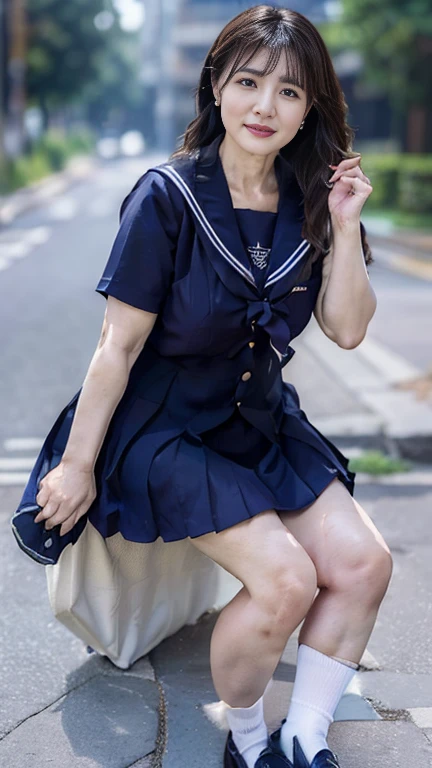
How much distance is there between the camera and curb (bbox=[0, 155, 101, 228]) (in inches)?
858

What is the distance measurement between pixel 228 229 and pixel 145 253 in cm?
21

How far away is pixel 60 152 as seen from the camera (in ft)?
147

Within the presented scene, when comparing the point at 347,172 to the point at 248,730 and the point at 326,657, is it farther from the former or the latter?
the point at 248,730

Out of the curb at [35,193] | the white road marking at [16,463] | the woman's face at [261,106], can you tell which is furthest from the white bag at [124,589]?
the curb at [35,193]

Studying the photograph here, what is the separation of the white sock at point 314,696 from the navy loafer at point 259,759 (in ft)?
0.11

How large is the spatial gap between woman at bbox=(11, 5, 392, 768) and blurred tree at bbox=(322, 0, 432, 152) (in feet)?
59.3

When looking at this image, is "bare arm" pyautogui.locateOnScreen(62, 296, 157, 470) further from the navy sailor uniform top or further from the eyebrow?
the eyebrow

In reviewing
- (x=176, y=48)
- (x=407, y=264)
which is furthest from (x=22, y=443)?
(x=176, y=48)

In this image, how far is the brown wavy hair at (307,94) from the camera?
2.41 metres

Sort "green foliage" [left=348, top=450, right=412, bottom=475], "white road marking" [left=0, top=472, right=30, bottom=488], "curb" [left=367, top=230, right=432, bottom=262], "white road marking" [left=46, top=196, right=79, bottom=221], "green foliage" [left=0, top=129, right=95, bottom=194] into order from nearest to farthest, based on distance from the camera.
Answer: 1. "white road marking" [left=0, top=472, right=30, bottom=488]
2. "green foliage" [left=348, top=450, right=412, bottom=475]
3. "curb" [left=367, top=230, right=432, bottom=262]
4. "white road marking" [left=46, top=196, right=79, bottom=221]
5. "green foliage" [left=0, top=129, right=95, bottom=194]

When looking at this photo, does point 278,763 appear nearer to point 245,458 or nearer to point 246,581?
point 246,581

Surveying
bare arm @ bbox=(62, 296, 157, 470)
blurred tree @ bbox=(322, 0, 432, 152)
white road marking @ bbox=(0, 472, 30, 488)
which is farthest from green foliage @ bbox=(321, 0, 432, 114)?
bare arm @ bbox=(62, 296, 157, 470)

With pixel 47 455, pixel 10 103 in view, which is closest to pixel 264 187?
pixel 47 455

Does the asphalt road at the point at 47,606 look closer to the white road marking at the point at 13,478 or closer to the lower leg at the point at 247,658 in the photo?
the white road marking at the point at 13,478
